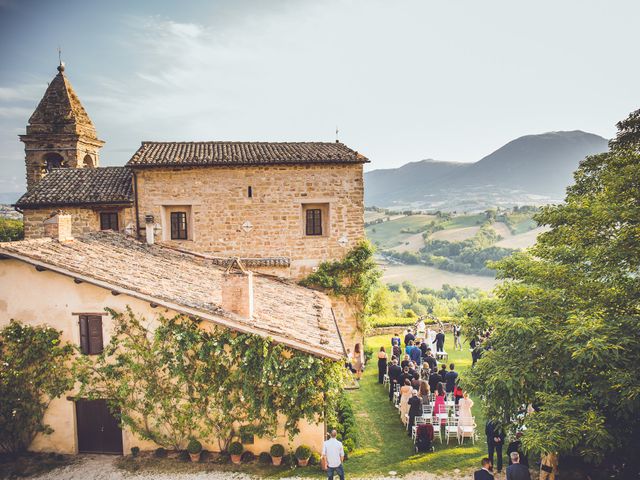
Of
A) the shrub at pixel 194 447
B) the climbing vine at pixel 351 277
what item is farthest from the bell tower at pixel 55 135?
the shrub at pixel 194 447

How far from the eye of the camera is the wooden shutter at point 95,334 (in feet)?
37.7

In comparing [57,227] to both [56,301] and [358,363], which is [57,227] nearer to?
[56,301]

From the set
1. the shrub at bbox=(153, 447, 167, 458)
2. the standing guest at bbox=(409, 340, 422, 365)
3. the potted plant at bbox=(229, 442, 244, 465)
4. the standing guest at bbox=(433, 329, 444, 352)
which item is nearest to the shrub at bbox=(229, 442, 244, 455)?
the potted plant at bbox=(229, 442, 244, 465)

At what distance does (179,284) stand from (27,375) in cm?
423

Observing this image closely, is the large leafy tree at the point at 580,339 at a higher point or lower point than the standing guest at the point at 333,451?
higher

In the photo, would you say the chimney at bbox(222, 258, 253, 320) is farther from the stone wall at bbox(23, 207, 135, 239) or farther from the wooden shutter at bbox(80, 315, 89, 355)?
Result: the stone wall at bbox(23, 207, 135, 239)

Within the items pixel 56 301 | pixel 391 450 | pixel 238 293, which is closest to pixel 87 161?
pixel 56 301

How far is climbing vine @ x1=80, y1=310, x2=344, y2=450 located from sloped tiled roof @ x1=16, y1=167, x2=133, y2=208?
898cm

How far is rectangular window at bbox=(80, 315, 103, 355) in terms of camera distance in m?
11.5

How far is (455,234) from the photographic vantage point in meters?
103

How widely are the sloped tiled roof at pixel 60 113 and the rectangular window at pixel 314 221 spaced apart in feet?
54.2

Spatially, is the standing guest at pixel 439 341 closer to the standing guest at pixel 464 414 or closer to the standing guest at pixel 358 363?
the standing guest at pixel 358 363

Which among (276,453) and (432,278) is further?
(432,278)

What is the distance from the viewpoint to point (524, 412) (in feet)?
34.4
